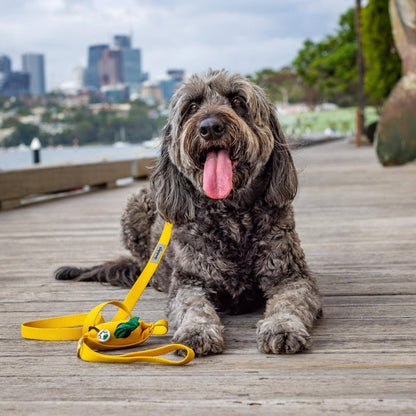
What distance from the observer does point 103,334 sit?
2820mm

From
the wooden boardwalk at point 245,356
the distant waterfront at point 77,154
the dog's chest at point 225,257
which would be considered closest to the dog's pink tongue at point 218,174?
the dog's chest at point 225,257

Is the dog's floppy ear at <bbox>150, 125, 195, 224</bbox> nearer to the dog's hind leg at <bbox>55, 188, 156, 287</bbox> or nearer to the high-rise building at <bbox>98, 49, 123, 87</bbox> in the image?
the dog's hind leg at <bbox>55, 188, 156, 287</bbox>

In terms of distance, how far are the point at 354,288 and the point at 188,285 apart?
3.90 feet

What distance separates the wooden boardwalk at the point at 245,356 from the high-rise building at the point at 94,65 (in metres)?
13.1

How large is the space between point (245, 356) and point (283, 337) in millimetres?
184

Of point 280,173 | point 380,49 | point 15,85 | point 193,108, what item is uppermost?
point 380,49

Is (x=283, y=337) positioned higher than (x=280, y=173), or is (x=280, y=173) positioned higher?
(x=280, y=173)

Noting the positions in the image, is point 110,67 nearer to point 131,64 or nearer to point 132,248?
point 131,64

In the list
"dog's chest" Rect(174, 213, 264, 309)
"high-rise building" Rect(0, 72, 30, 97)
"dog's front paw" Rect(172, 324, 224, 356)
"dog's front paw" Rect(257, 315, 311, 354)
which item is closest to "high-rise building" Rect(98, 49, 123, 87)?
"high-rise building" Rect(0, 72, 30, 97)

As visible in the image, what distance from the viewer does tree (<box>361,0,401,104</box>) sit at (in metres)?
25.4

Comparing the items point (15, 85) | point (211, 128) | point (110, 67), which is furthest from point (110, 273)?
point (110, 67)

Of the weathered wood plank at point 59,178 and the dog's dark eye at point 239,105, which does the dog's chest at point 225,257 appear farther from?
the weathered wood plank at point 59,178

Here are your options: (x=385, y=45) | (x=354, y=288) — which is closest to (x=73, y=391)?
(x=354, y=288)

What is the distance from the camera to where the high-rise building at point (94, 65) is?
1850 cm
